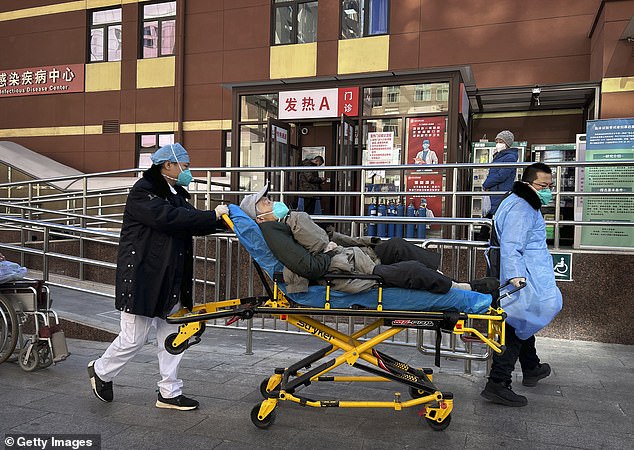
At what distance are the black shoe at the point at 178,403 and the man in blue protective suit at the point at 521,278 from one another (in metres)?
2.10

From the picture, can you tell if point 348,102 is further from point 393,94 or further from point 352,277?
point 352,277

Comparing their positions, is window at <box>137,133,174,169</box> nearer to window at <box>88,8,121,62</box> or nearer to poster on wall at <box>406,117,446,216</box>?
window at <box>88,8,121,62</box>

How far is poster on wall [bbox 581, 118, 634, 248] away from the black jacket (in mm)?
5039

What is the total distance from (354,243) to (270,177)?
6471 mm

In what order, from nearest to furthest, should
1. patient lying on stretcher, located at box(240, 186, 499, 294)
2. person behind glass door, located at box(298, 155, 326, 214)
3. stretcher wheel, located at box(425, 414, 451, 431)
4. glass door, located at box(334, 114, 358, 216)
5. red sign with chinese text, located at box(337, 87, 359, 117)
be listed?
patient lying on stretcher, located at box(240, 186, 499, 294) → stretcher wheel, located at box(425, 414, 451, 431) → person behind glass door, located at box(298, 155, 326, 214) → glass door, located at box(334, 114, 358, 216) → red sign with chinese text, located at box(337, 87, 359, 117)

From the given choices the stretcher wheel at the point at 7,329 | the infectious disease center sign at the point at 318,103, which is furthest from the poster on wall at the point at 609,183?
the stretcher wheel at the point at 7,329

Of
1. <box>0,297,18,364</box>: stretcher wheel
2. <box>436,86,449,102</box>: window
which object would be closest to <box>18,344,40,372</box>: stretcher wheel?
<box>0,297,18,364</box>: stretcher wheel

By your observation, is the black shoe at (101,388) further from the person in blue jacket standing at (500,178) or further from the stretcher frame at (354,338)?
the person in blue jacket standing at (500,178)

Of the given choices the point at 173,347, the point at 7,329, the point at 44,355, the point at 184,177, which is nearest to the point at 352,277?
the point at 173,347

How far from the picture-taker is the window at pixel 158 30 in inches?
602

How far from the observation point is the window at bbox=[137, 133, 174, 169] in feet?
50.4

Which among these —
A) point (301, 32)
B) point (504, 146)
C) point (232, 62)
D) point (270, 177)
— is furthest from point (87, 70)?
point (504, 146)

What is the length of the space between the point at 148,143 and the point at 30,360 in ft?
37.8

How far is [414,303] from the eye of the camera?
11.3 feet
